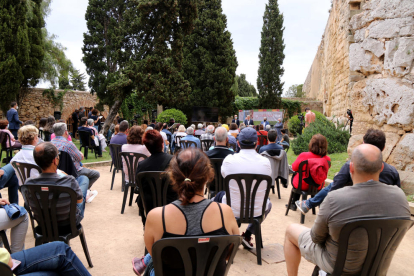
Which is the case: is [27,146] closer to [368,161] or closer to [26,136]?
[26,136]

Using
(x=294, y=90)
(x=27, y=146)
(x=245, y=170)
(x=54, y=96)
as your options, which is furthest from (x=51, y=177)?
(x=294, y=90)

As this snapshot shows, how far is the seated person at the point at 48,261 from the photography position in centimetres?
186

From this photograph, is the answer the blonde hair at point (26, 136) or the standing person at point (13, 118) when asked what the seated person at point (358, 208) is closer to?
the blonde hair at point (26, 136)

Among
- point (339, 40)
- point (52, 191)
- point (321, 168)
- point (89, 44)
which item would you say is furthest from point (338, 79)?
point (52, 191)

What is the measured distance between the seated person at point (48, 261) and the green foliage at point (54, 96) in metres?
16.3

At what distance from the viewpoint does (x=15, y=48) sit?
13.0 m

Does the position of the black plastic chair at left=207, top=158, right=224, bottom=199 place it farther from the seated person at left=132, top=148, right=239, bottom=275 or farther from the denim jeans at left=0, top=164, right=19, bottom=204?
the denim jeans at left=0, top=164, right=19, bottom=204

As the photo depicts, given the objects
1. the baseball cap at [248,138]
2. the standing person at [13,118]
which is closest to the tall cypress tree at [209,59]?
the standing person at [13,118]

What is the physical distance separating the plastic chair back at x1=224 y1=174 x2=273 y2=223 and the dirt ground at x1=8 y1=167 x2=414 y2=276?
0.48 meters

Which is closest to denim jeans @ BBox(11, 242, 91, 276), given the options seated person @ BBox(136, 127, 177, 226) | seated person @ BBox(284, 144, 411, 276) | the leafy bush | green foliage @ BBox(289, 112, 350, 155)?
seated person @ BBox(136, 127, 177, 226)

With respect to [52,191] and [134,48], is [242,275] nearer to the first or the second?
[52,191]

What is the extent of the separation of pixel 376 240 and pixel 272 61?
78.8ft

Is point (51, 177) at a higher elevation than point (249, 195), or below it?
higher

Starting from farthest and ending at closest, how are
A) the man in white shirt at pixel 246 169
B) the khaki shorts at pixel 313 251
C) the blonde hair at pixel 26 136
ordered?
the blonde hair at pixel 26 136 < the man in white shirt at pixel 246 169 < the khaki shorts at pixel 313 251
